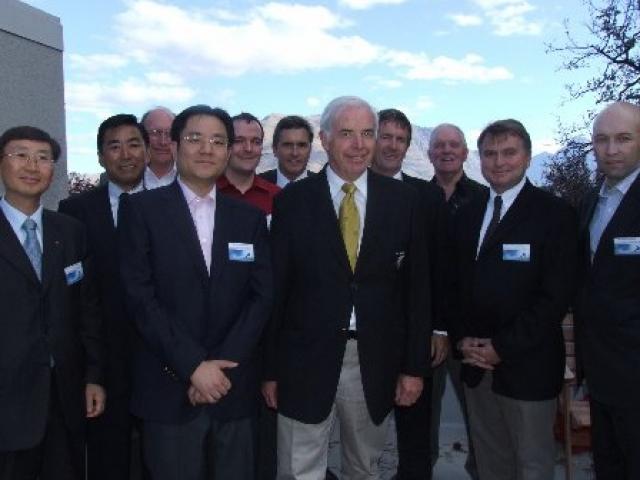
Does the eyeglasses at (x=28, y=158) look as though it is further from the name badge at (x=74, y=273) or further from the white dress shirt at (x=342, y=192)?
the white dress shirt at (x=342, y=192)

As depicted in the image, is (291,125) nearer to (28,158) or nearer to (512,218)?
(512,218)

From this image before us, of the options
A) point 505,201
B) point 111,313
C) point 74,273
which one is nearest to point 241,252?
point 74,273

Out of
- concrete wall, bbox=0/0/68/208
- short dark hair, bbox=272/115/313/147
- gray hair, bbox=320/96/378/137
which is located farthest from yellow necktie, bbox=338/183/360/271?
concrete wall, bbox=0/0/68/208

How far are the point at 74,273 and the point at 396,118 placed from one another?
2.46m

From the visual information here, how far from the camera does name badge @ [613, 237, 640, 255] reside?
9.69ft

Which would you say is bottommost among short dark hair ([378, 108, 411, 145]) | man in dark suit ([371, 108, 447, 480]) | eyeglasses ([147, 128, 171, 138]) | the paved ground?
the paved ground

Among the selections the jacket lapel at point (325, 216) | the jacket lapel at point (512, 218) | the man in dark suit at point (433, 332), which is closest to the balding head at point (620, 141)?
the jacket lapel at point (512, 218)

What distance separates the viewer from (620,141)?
124 inches

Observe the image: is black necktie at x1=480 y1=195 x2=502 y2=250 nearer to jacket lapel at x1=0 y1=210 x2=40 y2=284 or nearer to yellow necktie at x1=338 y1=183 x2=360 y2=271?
yellow necktie at x1=338 y1=183 x2=360 y2=271

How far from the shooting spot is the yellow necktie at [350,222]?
3031 millimetres

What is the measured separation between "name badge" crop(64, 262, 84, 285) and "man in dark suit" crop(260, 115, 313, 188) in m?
2.22

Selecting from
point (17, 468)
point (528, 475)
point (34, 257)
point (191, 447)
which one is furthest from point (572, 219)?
point (17, 468)

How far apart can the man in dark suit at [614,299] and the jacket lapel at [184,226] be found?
188cm

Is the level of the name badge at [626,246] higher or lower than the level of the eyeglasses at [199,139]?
lower
